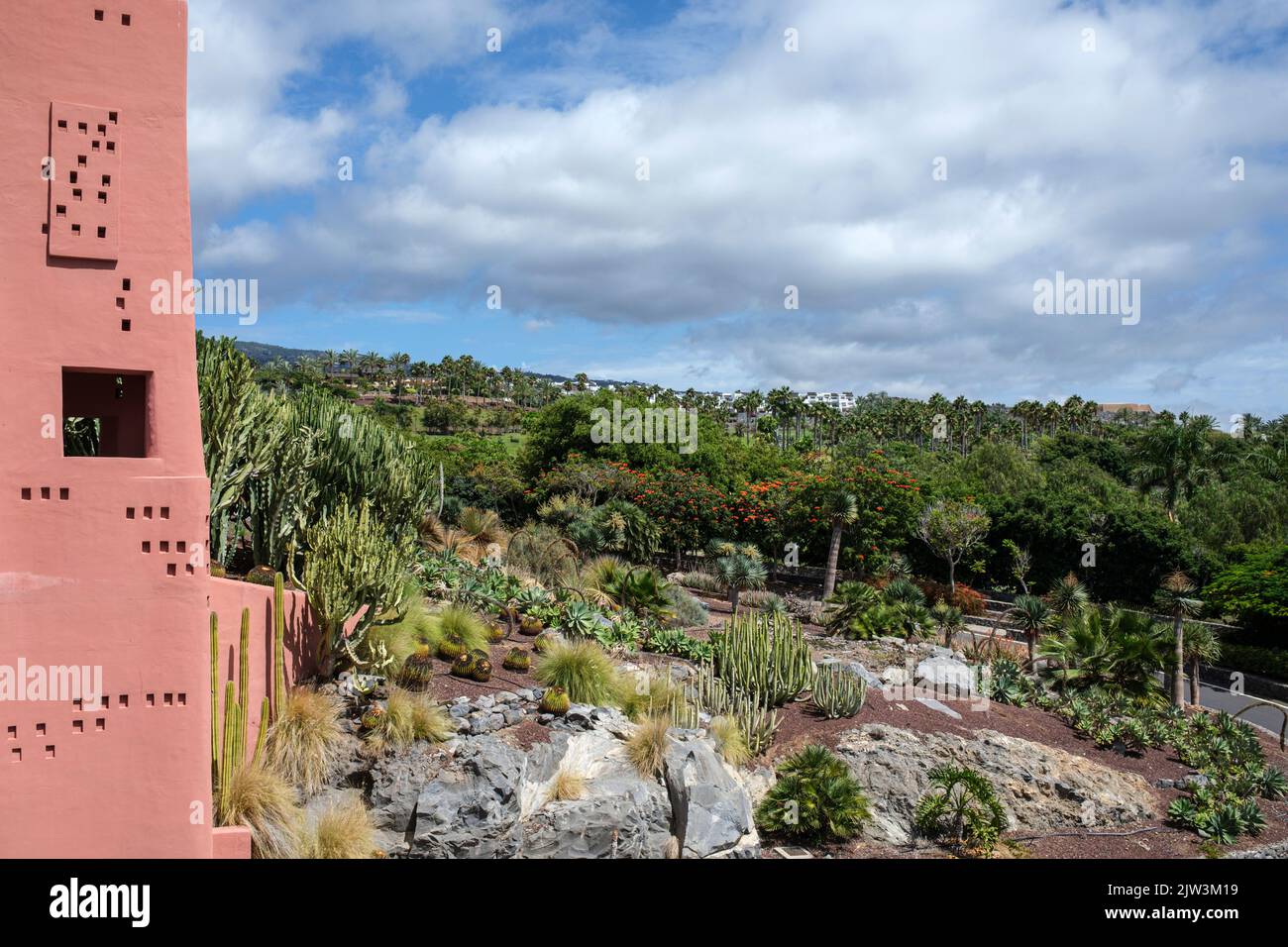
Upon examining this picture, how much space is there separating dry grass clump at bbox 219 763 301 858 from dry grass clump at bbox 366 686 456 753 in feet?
4.20

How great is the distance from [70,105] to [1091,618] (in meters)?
18.9

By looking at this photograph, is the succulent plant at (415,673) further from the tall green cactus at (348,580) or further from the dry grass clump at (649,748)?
the dry grass clump at (649,748)

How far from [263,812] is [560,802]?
308 cm

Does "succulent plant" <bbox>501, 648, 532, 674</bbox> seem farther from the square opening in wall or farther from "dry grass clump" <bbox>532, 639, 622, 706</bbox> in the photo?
the square opening in wall

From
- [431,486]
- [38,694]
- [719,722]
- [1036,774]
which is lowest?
[1036,774]

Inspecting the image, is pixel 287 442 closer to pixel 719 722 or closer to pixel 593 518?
pixel 719 722

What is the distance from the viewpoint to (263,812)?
8172 mm

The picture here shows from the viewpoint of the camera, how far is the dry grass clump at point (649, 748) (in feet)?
34.3

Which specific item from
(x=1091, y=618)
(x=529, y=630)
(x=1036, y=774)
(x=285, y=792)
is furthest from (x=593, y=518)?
(x=285, y=792)

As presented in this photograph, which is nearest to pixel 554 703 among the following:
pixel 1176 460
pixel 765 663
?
pixel 765 663

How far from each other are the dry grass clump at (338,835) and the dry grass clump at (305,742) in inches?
18.3

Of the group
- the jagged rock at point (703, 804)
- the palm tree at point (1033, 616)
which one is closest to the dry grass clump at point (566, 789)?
the jagged rock at point (703, 804)

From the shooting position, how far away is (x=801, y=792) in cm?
1065

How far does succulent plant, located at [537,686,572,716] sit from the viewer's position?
1110 centimetres
